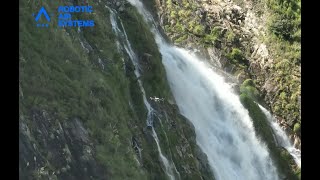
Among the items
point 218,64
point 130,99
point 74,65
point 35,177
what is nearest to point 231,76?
point 218,64

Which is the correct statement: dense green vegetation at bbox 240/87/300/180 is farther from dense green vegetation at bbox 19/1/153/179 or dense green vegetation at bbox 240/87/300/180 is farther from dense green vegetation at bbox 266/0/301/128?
dense green vegetation at bbox 19/1/153/179

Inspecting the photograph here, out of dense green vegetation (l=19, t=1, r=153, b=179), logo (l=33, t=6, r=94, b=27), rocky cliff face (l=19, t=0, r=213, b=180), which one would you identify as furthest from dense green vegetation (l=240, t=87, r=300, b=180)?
logo (l=33, t=6, r=94, b=27)

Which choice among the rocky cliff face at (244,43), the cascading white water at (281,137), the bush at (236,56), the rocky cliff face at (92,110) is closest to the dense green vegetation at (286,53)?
the rocky cliff face at (244,43)

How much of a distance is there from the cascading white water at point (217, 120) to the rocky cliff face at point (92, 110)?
2800 mm

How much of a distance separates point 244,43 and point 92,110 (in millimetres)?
20997

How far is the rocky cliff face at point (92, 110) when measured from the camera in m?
15.9

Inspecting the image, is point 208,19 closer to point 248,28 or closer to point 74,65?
point 248,28

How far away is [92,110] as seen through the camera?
1830 centimetres

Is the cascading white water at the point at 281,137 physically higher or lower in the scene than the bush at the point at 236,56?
lower

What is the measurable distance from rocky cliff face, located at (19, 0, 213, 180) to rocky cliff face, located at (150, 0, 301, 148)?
1068 centimetres

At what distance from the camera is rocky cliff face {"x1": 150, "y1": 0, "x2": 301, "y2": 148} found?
3475 centimetres

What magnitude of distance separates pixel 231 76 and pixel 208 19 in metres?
5.32

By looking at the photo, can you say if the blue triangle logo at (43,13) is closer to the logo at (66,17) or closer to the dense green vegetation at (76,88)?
the logo at (66,17)

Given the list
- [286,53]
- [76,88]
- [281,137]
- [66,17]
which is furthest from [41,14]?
[286,53]
